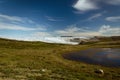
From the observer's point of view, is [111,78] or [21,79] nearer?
[21,79]

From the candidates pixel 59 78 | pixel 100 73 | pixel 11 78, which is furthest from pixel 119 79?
pixel 11 78

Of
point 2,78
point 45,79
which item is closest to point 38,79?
point 45,79

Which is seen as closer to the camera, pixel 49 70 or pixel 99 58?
pixel 49 70

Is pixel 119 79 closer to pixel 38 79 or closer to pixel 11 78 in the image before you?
pixel 38 79

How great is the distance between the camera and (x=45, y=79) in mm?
28500

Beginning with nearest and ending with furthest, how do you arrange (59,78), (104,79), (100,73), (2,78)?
(2,78)
(59,78)
(104,79)
(100,73)

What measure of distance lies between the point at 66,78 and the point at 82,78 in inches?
113

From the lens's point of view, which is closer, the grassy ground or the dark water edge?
the grassy ground

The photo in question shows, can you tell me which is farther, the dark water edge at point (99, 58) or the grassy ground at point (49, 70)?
the dark water edge at point (99, 58)

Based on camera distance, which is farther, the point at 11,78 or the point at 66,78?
the point at 66,78

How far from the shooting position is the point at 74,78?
99.8 ft

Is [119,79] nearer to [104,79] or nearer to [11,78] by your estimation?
[104,79]

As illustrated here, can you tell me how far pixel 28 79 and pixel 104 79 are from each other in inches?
501

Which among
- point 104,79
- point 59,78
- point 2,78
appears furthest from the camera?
→ point 104,79
